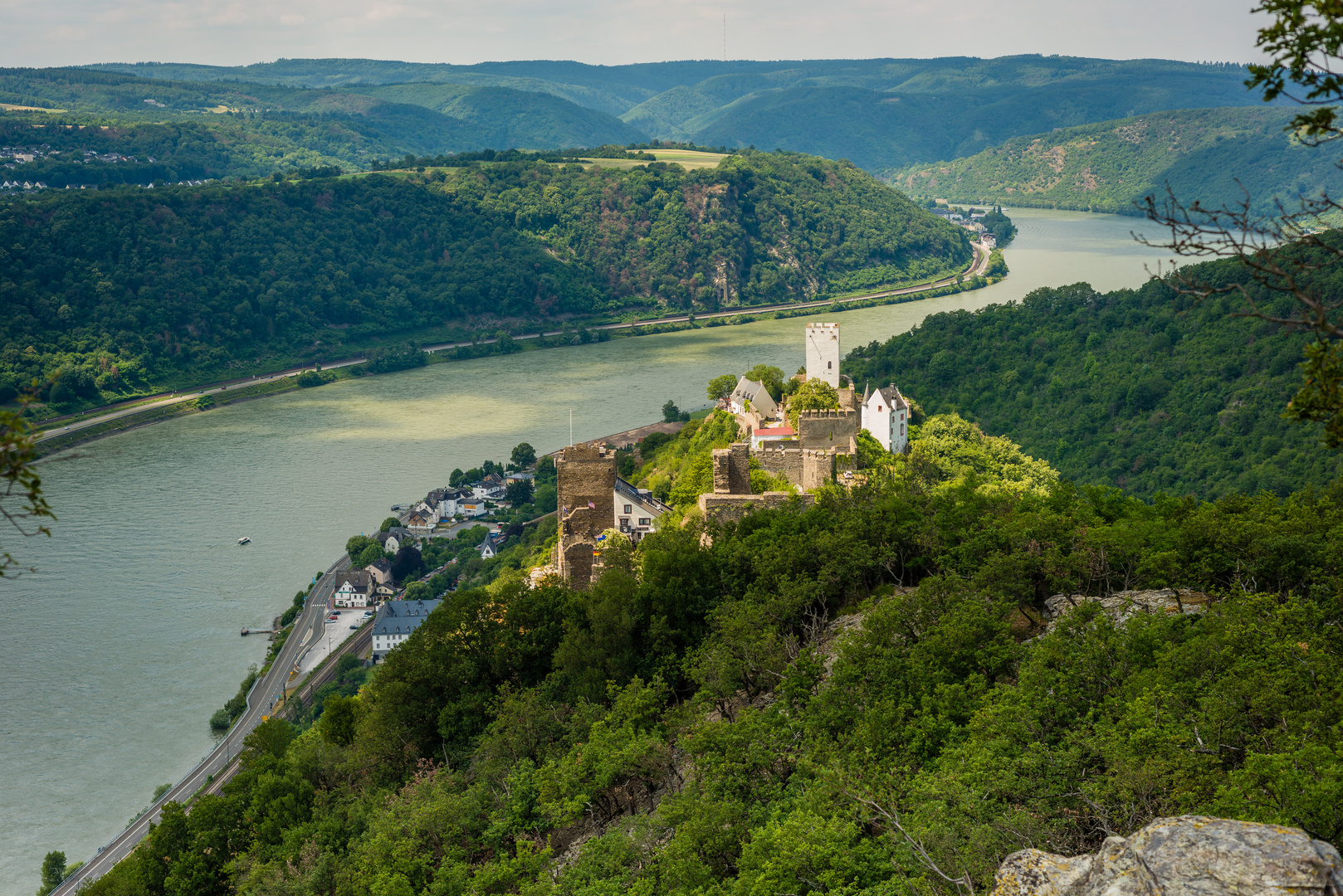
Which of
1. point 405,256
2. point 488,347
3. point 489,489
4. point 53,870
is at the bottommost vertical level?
point 53,870

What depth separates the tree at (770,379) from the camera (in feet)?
132

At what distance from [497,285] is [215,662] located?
7784 centimetres

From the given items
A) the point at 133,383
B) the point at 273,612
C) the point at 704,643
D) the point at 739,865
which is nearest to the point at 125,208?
the point at 133,383

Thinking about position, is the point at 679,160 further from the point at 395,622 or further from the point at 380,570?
the point at 395,622

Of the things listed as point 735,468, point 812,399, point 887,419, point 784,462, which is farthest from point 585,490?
point 887,419

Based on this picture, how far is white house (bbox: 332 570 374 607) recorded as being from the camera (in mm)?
42719

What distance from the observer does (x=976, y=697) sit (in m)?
13.0

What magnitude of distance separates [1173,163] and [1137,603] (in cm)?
17709

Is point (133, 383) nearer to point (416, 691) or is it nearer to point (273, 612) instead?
point (273, 612)

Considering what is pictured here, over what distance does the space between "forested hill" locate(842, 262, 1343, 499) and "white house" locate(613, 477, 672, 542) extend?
19.3 metres

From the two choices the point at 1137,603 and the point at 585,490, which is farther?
the point at 585,490

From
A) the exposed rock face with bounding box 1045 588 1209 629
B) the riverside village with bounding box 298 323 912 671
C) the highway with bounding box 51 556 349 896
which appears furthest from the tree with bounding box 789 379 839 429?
the highway with bounding box 51 556 349 896

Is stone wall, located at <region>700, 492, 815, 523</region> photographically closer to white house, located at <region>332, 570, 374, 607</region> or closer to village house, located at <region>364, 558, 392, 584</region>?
white house, located at <region>332, 570, 374, 607</region>

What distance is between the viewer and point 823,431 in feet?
95.6
